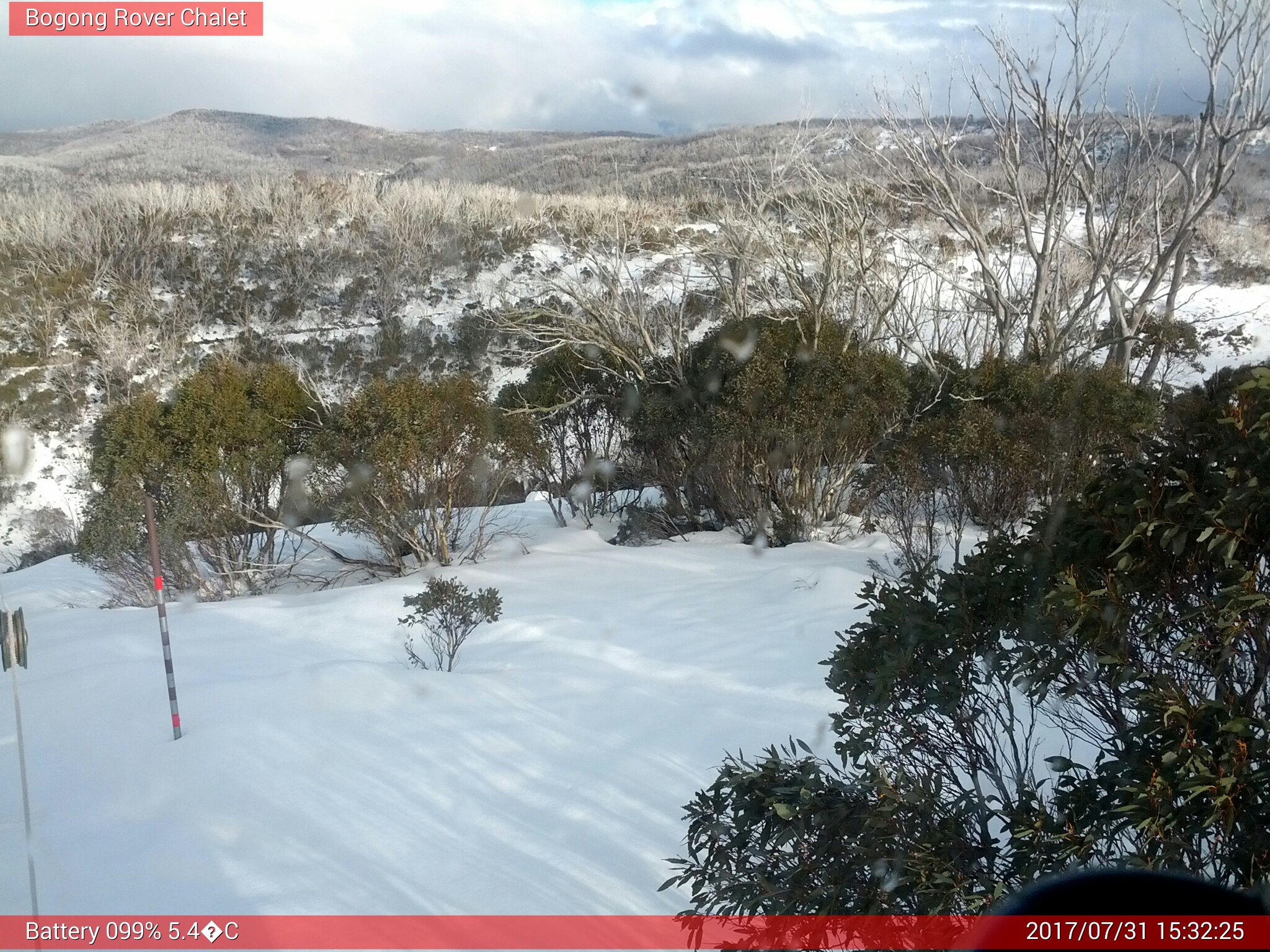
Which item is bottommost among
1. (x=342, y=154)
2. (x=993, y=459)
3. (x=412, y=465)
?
(x=412, y=465)

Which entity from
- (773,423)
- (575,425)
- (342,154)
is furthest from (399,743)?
(342,154)

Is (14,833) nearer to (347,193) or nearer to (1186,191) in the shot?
(1186,191)

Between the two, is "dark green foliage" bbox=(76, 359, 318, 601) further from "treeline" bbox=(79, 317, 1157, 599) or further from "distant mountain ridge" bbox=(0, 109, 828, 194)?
"distant mountain ridge" bbox=(0, 109, 828, 194)

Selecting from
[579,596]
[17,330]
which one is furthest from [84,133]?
[579,596]

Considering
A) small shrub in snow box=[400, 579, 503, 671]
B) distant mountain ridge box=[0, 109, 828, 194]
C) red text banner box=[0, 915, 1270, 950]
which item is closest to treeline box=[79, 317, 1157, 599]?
small shrub in snow box=[400, 579, 503, 671]

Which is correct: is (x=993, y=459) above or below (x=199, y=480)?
above

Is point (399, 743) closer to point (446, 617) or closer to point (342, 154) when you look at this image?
point (446, 617)
